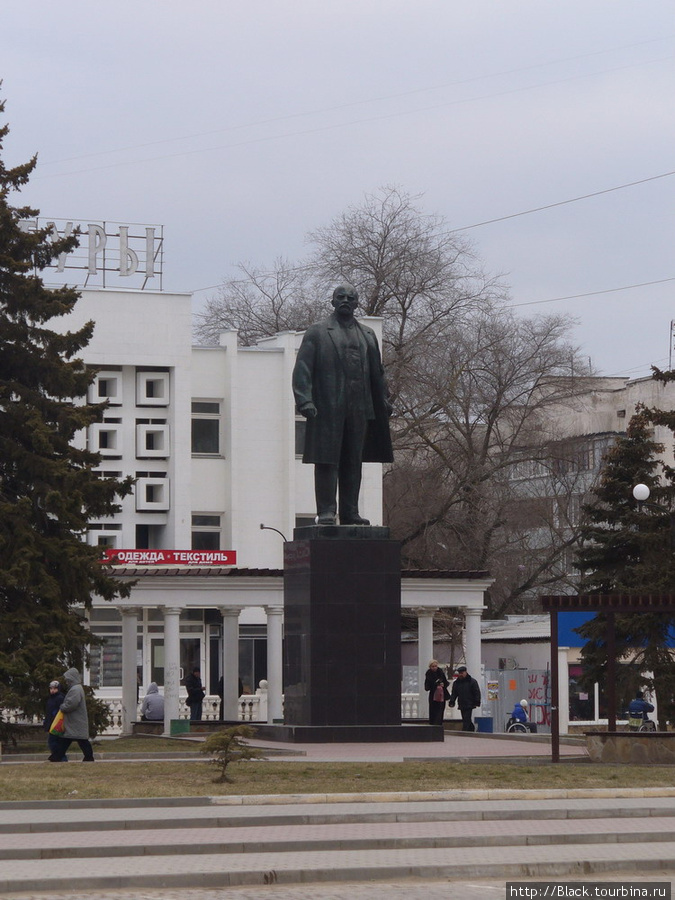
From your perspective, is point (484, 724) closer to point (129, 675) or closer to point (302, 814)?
point (129, 675)

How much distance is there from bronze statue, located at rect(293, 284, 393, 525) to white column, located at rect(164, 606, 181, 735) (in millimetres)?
12393

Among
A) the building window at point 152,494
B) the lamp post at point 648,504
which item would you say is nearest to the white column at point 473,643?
the lamp post at point 648,504

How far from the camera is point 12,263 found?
29.2m

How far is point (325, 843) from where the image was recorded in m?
14.4

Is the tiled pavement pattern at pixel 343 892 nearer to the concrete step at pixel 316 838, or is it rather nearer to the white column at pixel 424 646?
the concrete step at pixel 316 838

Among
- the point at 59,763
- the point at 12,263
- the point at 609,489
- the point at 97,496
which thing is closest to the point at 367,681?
the point at 59,763

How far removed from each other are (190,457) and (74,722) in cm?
3641

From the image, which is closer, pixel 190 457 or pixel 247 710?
pixel 247 710

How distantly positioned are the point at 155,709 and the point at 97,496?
295 inches

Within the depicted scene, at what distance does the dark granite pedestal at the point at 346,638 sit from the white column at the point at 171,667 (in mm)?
12184

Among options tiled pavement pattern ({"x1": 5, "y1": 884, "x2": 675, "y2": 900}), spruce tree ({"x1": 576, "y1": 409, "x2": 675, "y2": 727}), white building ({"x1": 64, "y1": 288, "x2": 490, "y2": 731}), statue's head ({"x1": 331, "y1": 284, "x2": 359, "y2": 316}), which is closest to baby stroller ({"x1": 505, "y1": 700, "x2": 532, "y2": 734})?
spruce tree ({"x1": 576, "y1": 409, "x2": 675, "y2": 727})

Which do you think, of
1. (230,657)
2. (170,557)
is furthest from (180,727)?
(170,557)

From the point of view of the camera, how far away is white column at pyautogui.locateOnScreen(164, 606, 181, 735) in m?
36.9

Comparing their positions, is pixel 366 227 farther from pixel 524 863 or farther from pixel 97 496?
pixel 524 863
